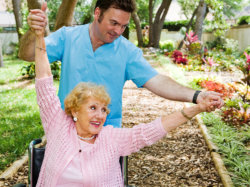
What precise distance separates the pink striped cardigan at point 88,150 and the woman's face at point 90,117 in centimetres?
5

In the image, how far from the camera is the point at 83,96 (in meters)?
1.92

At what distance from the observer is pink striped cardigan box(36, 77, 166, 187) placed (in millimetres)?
1792

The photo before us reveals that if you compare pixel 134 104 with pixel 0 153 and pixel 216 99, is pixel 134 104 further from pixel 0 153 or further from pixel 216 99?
pixel 216 99

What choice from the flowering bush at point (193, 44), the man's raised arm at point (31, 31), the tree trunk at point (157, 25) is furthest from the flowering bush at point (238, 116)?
the tree trunk at point (157, 25)

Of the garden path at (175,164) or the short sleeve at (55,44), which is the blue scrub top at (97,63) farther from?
the garden path at (175,164)

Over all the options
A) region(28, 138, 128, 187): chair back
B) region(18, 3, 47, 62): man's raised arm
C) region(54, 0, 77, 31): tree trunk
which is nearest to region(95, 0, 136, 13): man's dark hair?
region(18, 3, 47, 62): man's raised arm

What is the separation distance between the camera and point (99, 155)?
6.09 feet

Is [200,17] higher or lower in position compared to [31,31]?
higher

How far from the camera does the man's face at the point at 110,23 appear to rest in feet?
6.82

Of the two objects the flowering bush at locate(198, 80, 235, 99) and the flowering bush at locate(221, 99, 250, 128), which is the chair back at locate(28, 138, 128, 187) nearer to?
the flowering bush at locate(221, 99, 250, 128)

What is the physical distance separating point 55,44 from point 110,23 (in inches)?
17.0

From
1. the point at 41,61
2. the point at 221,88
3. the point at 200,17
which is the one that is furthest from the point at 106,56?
the point at 200,17

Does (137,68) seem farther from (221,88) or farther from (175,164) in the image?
(221,88)

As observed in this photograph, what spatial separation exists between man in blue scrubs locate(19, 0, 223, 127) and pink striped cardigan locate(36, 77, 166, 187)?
0.96 feet
